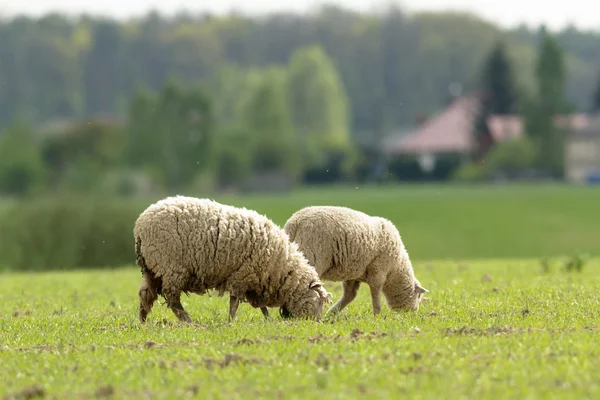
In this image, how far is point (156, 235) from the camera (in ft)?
41.7

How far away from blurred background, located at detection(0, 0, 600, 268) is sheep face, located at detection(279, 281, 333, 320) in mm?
25952

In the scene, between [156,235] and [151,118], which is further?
[151,118]

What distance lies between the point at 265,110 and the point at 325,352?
107 meters

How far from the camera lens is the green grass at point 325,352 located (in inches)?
327

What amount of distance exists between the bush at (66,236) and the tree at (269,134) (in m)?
66.5

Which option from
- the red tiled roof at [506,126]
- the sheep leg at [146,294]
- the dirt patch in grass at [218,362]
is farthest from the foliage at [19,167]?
the dirt patch in grass at [218,362]

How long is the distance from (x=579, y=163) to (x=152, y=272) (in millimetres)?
96835

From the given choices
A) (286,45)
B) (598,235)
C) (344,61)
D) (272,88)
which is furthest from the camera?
(286,45)

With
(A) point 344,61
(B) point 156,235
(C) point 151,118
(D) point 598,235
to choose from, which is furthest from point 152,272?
(A) point 344,61

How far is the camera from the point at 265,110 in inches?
4574

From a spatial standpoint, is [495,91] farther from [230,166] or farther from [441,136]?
[230,166]

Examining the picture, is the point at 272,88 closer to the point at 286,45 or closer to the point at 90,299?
the point at 286,45

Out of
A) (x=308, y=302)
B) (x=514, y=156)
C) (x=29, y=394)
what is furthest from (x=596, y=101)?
(x=29, y=394)

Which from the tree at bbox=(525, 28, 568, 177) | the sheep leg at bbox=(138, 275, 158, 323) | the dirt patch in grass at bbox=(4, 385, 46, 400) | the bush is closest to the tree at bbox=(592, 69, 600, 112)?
the tree at bbox=(525, 28, 568, 177)
